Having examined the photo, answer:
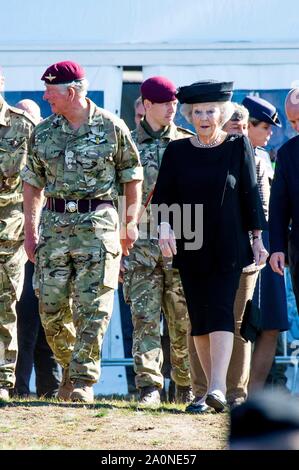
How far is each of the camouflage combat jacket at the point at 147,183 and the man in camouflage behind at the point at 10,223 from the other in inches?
29.0

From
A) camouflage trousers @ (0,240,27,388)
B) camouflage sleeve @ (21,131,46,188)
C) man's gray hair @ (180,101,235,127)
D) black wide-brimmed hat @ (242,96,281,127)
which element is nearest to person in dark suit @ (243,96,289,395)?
black wide-brimmed hat @ (242,96,281,127)

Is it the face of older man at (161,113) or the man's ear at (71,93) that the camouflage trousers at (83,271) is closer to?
the man's ear at (71,93)

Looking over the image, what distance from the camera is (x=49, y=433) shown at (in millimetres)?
5223

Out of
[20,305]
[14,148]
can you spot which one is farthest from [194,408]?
[20,305]

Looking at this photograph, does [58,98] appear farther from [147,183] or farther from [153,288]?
[153,288]

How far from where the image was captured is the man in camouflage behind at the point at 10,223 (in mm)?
7059

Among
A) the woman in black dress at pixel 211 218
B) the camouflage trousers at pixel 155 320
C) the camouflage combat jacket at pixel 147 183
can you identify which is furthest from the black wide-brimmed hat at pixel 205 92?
the camouflage trousers at pixel 155 320

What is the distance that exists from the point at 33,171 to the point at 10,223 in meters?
0.76

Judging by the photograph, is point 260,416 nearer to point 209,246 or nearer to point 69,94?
point 209,246

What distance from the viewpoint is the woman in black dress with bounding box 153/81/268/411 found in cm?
587

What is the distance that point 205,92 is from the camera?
→ 600 cm

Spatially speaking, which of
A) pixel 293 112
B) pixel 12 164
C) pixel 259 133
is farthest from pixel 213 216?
pixel 12 164

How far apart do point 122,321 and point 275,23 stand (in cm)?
267

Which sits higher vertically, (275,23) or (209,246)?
(275,23)
